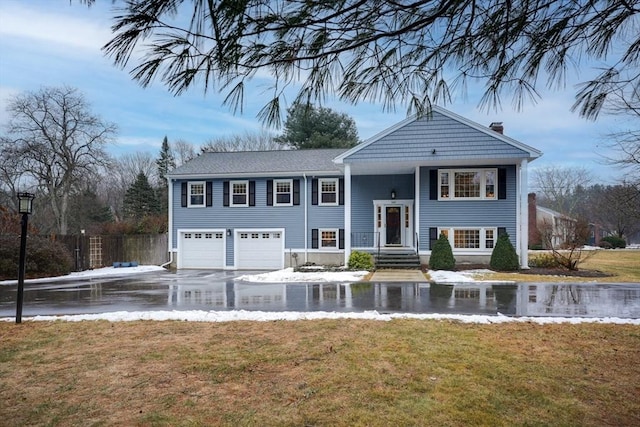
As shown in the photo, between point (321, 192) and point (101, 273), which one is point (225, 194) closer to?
point (321, 192)

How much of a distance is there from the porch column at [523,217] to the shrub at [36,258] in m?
19.1

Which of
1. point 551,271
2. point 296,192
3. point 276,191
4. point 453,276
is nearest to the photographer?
point 453,276

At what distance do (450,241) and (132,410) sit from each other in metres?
16.8

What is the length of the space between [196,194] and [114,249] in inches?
196

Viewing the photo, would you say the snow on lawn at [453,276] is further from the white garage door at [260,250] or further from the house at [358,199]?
the white garage door at [260,250]

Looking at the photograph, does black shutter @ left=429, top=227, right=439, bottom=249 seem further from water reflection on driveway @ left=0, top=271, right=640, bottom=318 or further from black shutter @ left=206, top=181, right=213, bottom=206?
black shutter @ left=206, top=181, right=213, bottom=206

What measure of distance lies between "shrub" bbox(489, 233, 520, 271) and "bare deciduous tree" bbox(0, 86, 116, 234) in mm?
28211

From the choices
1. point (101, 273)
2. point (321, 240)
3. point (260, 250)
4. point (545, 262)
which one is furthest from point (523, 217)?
point (101, 273)

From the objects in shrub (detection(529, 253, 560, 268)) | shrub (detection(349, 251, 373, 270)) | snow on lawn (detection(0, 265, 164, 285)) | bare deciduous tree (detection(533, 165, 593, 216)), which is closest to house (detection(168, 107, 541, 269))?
shrub (detection(349, 251, 373, 270))

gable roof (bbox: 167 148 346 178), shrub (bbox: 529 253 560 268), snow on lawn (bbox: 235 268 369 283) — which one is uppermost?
gable roof (bbox: 167 148 346 178)

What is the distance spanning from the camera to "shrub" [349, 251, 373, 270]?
58.3 ft

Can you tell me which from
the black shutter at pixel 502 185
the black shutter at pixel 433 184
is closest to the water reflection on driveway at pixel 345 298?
the black shutter at pixel 502 185

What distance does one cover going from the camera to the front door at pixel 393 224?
20938 millimetres

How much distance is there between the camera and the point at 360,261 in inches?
705
